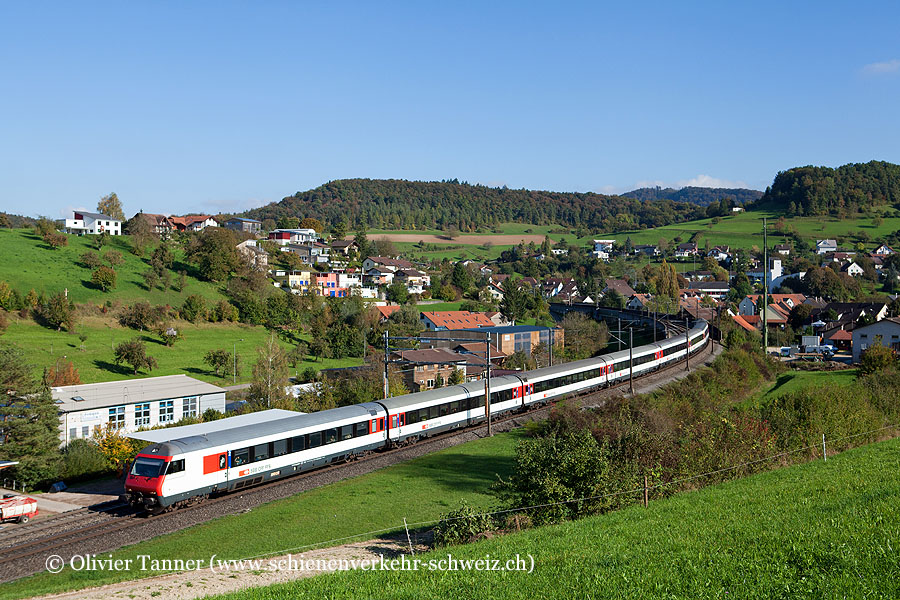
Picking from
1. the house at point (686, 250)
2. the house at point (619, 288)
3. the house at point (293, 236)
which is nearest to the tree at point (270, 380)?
the house at point (293, 236)

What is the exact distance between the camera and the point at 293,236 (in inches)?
5822

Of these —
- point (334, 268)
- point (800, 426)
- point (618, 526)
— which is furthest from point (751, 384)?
point (334, 268)

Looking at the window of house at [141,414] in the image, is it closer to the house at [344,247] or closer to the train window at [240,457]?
the train window at [240,457]

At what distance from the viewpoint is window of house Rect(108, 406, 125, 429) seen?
39062 mm

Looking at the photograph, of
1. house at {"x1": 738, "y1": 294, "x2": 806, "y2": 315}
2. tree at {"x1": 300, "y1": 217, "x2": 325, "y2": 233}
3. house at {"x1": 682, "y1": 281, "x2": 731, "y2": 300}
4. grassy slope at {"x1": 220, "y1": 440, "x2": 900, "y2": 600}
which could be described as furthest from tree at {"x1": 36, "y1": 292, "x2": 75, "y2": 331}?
house at {"x1": 682, "y1": 281, "x2": 731, "y2": 300}

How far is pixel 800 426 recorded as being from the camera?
1093 inches

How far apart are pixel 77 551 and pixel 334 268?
10619 centimetres

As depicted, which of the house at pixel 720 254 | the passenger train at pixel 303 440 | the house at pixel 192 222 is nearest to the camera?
the passenger train at pixel 303 440

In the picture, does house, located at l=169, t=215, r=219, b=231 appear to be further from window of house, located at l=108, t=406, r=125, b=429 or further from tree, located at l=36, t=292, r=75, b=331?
window of house, located at l=108, t=406, r=125, b=429

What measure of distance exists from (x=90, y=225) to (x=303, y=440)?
102081 millimetres

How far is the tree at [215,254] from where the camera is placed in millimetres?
93125

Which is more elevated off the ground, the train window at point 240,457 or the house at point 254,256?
the house at point 254,256

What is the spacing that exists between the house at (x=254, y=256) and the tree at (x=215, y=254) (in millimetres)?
3477

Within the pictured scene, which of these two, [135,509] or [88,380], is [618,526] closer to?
[135,509]
